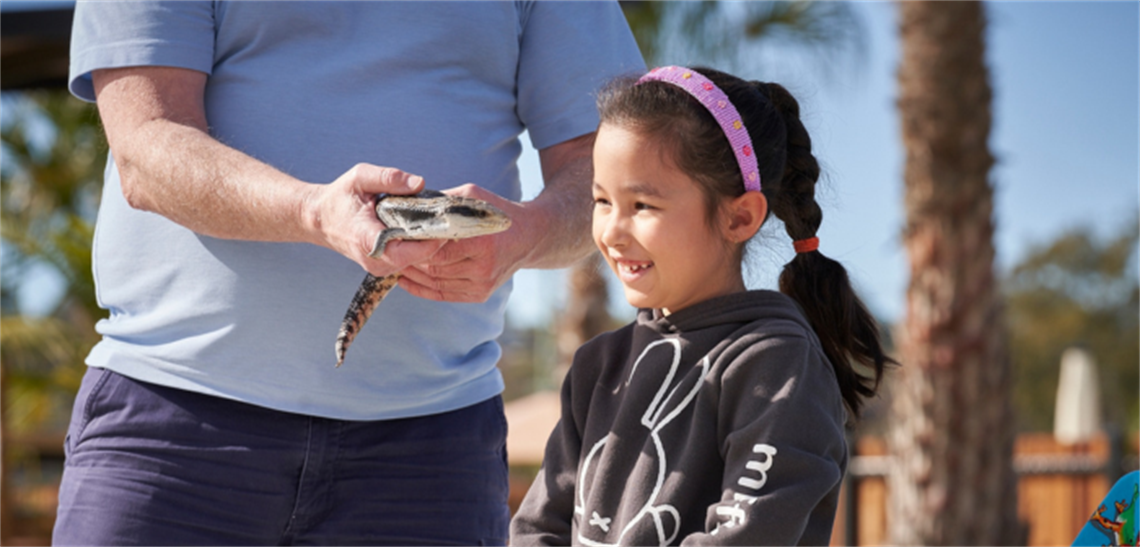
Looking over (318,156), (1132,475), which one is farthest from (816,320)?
(318,156)

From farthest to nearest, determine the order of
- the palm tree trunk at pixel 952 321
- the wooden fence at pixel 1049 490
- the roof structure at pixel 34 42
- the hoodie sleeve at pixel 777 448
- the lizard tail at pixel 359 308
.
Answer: the wooden fence at pixel 1049 490
the roof structure at pixel 34 42
the palm tree trunk at pixel 952 321
the lizard tail at pixel 359 308
the hoodie sleeve at pixel 777 448

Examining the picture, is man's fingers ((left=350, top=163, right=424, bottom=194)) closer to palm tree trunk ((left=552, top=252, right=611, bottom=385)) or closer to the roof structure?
the roof structure

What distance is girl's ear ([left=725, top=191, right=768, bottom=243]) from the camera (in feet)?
6.94

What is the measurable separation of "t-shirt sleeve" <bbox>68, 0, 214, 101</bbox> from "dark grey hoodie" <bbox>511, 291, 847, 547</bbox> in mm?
1132

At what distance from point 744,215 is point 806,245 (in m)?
0.21

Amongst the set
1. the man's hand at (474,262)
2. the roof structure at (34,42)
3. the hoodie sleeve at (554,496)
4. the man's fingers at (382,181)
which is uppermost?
the roof structure at (34,42)

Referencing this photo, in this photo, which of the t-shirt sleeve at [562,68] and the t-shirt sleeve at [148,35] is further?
the t-shirt sleeve at [562,68]

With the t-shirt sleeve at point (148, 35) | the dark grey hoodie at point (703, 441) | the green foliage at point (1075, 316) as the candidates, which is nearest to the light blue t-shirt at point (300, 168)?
the t-shirt sleeve at point (148, 35)

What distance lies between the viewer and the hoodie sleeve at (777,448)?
1.80 m

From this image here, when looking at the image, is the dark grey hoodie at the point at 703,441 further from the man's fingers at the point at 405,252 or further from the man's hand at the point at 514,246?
the man's fingers at the point at 405,252

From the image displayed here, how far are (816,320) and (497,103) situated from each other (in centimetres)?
94

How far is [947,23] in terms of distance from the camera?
7465 mm

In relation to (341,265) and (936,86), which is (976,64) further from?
(341,265)

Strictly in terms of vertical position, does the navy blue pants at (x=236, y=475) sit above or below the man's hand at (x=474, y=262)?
below
